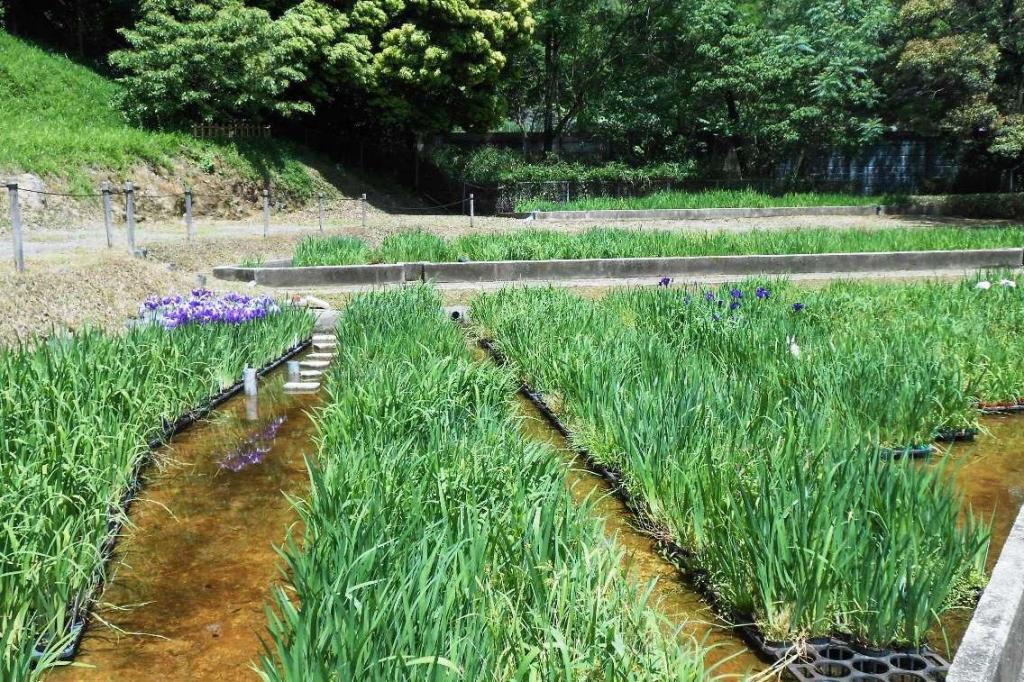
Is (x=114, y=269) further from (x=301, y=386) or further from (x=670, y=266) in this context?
(x=670, y=266)

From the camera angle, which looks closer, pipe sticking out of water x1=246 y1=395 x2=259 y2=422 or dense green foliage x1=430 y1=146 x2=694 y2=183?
pipe sticking out of water x1=246 y1=395 x2=259 y2=422

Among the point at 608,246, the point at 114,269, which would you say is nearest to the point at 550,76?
the point at 608,246

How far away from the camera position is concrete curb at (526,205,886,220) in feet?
77.6

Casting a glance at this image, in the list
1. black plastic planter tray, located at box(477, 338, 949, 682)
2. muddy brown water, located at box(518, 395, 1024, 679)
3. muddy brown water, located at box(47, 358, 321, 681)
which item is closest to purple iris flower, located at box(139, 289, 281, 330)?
muddy brown water, located at box(47, 358, 321, 681)

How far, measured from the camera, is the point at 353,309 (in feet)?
23.5

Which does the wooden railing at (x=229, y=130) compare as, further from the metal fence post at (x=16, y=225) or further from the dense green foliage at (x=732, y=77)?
the metal fence post at (x=16, y=225)

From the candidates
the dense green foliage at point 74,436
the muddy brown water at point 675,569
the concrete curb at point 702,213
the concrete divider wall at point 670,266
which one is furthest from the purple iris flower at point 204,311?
the concrete curb at point 702,213

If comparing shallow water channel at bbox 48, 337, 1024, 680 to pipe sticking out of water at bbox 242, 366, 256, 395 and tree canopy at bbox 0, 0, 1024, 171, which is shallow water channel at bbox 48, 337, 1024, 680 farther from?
tree canopy at bbox 0, 0, 1024, 171

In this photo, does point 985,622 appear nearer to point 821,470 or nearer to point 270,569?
point 821,470

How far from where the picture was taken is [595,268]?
11508 millimetres

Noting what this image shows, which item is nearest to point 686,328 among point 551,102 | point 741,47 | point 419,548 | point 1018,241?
point 419,548

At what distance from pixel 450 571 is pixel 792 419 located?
209 cm

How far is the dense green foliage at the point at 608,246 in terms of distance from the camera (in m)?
12.0

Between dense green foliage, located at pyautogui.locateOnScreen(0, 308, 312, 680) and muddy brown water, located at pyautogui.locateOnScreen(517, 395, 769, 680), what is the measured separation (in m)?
1.80
